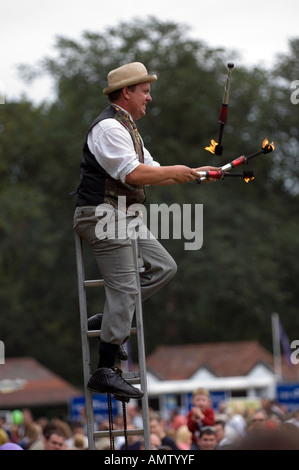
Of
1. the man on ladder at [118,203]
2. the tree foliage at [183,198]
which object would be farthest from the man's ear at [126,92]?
the tree foliage at [183,198]

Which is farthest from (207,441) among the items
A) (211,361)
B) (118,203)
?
(211,361)

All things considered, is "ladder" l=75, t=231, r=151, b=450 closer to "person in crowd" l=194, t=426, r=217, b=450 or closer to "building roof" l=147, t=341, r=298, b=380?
"person in crowd" l=194, t=426, r=217, b=450

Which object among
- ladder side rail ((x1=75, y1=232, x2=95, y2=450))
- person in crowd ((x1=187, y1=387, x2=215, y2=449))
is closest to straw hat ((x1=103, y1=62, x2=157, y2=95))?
ladder side rail ((x1=75, y1=232, x2=95, y2=450))

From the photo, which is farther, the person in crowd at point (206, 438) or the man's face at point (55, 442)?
the man's face at point (55, 442)

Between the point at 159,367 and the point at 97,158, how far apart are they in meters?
34.3

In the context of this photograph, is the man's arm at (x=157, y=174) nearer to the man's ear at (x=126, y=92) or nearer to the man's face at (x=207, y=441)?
the man's ear at (x=126, y=92)

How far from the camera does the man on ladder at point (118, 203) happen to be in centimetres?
627

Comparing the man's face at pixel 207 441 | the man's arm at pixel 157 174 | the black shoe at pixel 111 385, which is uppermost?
the man's arm at pixel 157 174

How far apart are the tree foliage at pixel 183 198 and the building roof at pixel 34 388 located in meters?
6.69

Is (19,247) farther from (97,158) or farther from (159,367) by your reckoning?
(97,158)

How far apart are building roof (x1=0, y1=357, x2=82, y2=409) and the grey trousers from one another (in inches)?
1171

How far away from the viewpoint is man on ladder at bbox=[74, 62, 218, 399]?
6.27 metres

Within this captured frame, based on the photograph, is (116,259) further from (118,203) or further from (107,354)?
(107,354)

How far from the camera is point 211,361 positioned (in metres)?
40.2
